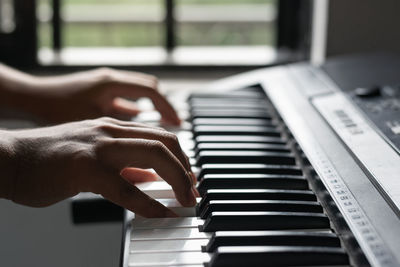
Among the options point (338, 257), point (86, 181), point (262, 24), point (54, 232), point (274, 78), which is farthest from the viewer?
point (262, 24)

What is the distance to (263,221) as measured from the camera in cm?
84

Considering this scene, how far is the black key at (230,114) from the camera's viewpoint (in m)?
1.31

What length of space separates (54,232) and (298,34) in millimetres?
1028

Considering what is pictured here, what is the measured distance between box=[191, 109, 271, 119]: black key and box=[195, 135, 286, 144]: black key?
0.11 metres

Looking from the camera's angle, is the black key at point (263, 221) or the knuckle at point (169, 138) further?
the knuckle at point (169, 138)

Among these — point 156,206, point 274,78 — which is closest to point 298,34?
point 274,78

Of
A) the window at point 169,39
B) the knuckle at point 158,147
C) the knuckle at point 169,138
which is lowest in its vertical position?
the window at point 169,39

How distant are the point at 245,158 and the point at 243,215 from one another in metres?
0.24

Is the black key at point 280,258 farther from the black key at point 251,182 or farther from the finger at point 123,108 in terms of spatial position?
the finger at point 123,108

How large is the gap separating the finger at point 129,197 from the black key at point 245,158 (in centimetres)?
20

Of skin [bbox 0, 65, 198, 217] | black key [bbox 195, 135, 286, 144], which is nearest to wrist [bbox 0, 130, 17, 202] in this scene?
skin [bbox 0, 65, 198, 217]

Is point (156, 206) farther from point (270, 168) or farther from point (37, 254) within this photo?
point (37, 254)

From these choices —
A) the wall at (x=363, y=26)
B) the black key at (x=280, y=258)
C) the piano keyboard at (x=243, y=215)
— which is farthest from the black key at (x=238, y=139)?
the wall at (x=363, y=26)

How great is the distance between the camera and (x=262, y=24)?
2283mm
